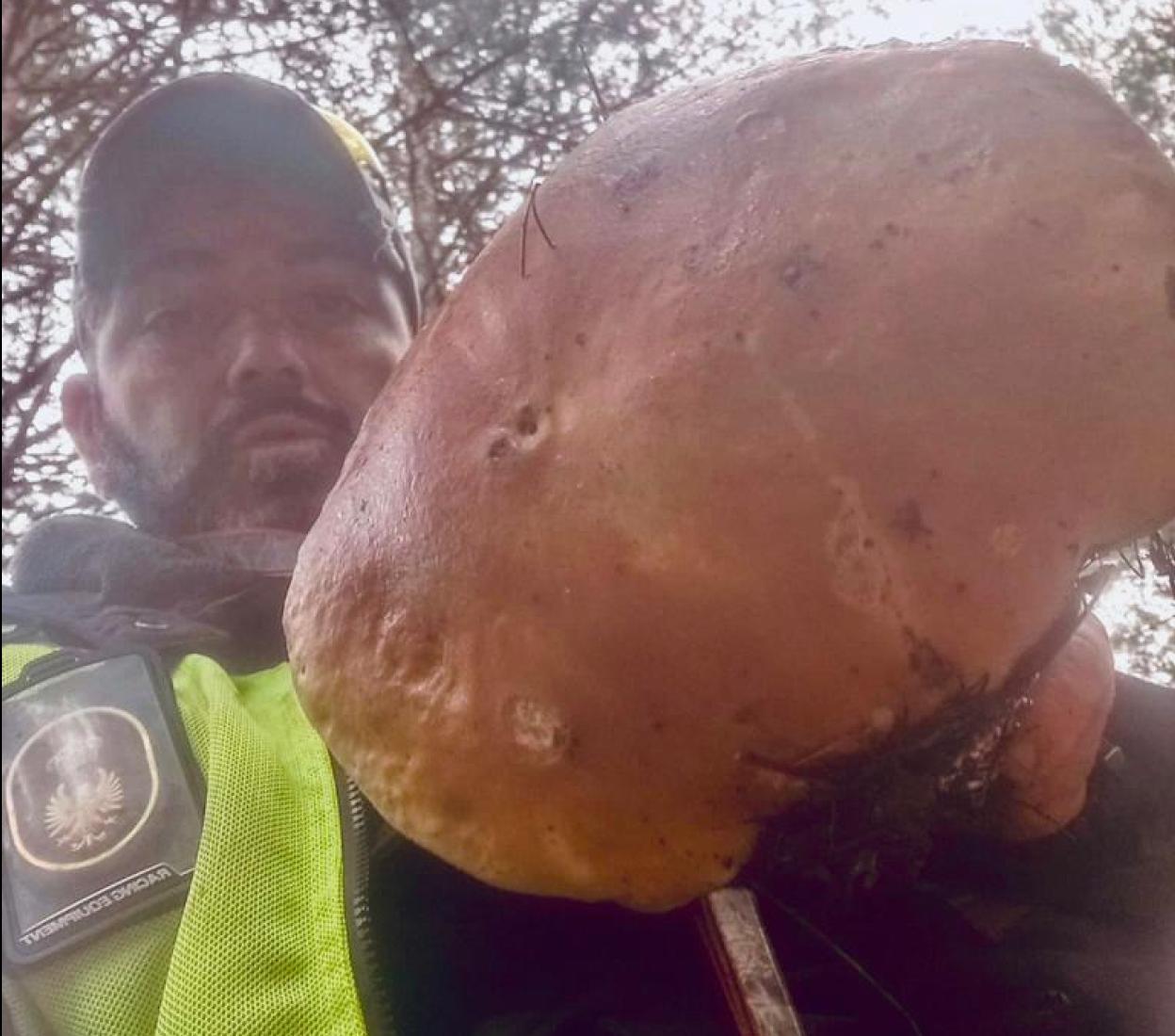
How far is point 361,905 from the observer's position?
93cm

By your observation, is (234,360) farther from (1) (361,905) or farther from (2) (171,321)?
(1) (361,905)

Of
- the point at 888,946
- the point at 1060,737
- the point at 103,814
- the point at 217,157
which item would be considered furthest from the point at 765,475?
the point at 217,157

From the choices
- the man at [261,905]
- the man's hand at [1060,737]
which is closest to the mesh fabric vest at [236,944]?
the man at [261,905]

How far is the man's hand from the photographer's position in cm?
89

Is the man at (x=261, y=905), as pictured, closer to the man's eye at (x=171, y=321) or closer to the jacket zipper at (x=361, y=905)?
the jacket zipper at (x=361, y=905)

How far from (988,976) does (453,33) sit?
7.80 feet

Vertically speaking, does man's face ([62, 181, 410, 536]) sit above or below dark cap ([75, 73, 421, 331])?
below


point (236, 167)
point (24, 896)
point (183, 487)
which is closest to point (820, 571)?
point (24, 896)

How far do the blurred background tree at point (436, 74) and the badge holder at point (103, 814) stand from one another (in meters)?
1.16

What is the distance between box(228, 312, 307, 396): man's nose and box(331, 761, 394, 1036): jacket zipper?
1.07 metres

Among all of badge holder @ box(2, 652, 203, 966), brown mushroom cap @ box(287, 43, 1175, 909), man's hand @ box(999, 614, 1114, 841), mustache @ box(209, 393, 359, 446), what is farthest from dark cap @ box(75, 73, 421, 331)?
man's hand @ box(999, 614, 1114, 841)

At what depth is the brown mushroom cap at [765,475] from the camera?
2.35 feet

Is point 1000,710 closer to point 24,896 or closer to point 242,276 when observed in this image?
point 24,896

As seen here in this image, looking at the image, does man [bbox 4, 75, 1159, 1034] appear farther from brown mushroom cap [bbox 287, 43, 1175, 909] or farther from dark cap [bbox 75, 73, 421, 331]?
dark cap [bbox 75, 73, 421, 331]
